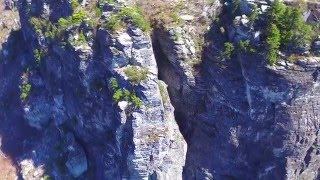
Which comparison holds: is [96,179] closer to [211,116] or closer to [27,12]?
[211,116]

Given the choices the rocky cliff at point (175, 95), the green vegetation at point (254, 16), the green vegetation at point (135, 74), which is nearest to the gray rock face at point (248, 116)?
the rocky cliff at point (175, 95)

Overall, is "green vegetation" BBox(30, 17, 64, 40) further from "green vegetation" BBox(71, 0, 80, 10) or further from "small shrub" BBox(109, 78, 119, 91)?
"small shrub" BBox(109, 78, 119, 91)

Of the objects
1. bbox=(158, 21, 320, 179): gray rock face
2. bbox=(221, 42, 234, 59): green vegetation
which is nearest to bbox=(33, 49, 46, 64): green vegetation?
bbox=(158, 21, 320, 179): gray rock face

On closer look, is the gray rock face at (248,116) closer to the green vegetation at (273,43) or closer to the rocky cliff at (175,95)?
the rocky cliff at (175,95)

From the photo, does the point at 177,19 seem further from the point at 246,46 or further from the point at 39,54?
the point at 39,54

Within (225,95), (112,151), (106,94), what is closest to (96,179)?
(112,151)

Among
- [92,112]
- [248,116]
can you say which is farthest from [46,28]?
[248,116]
